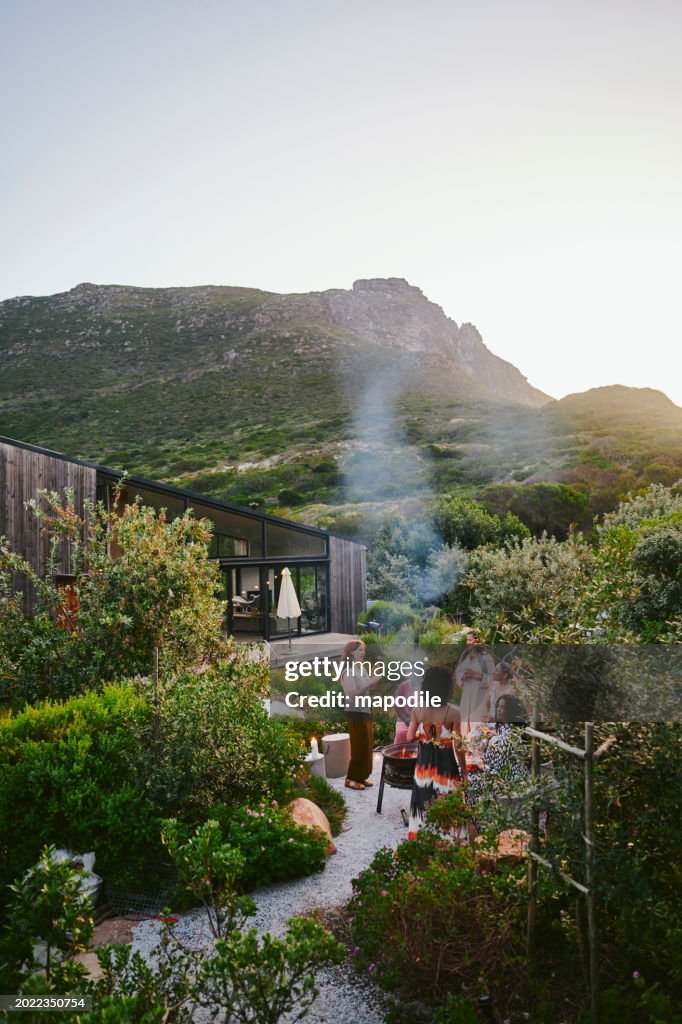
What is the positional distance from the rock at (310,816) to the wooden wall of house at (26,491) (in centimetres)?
724

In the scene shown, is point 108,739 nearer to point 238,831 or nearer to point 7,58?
point 238,831

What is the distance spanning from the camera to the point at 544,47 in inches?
401

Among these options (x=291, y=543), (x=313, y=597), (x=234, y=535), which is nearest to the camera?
(x=234, y=535)

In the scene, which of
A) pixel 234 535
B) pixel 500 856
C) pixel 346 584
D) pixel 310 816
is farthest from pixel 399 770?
pixel 346 584

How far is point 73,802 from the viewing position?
4.65 metres

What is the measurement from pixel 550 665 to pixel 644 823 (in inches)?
26.4

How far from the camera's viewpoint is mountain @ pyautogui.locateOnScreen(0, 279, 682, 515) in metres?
33.8

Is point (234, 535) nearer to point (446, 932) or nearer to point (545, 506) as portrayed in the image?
point (446, 932)

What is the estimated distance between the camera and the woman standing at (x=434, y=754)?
5.00m

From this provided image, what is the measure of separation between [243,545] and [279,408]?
87.3ft

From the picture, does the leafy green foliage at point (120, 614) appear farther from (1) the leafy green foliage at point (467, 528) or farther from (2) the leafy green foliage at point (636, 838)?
(1) the leafy green foliage at point (467, 528)

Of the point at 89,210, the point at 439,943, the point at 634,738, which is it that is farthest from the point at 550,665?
the point at 89,210

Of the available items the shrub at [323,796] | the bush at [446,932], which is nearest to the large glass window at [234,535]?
the shrub at [323,796]

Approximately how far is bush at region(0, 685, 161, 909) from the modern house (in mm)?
6824
